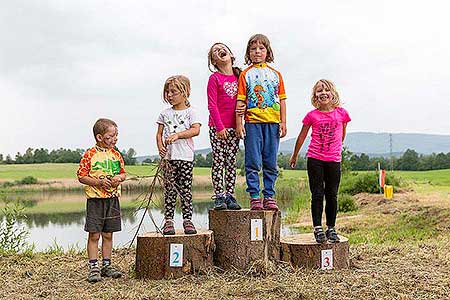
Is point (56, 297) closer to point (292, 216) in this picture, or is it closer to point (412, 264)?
point (412, 264)

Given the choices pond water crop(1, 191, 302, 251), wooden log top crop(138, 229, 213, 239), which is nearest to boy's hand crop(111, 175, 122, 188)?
wooden log top crop(138, 229, 213, 239)

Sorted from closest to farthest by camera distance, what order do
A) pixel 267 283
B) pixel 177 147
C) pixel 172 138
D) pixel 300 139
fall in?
1. pixel 267 283
2. pixel 172 138
3. pixel 177 147
4. pixel 300 139

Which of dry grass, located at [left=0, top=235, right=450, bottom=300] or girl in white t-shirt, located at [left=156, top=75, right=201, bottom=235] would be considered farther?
girl in white t-shirt, located at [left=156, top=75, right=201, bottom=235]

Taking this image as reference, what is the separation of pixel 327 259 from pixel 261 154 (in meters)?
1.15

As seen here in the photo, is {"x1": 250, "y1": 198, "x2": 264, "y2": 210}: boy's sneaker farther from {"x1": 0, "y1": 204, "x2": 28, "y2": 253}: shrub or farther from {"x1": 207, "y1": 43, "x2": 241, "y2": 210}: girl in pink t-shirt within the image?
{"x1": 0, "y1": 204, "x2": 28, "y2": 253}: shrub

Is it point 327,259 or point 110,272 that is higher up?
point 327,259

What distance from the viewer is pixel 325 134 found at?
5766 millimetres

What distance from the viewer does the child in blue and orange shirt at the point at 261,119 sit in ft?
18.2

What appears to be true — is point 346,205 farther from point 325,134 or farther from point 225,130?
point 225,130

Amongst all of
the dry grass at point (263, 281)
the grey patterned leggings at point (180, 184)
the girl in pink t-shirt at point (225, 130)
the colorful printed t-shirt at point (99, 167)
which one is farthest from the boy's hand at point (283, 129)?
the colorful printed t-shirt at point (99, 167)

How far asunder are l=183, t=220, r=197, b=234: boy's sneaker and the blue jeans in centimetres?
60

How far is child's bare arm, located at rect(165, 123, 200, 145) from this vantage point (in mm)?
A: 5473

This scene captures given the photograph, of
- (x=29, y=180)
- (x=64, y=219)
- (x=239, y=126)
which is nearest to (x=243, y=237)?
(x=239, y=126)

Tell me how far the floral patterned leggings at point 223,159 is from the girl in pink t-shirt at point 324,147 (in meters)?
0.71
